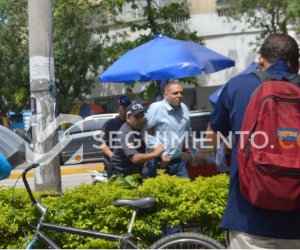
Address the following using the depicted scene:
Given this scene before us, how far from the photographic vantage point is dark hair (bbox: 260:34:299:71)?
313 cm

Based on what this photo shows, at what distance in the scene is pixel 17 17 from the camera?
83.7 feet

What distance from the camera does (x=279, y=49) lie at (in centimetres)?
313

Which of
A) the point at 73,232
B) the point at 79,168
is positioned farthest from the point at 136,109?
the point at 79,168

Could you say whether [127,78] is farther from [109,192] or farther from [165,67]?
[109,192]

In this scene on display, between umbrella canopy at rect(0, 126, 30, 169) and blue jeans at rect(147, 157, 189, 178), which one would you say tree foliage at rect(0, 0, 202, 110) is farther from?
umbrella canopy at rect(0, 126, 30, 169)

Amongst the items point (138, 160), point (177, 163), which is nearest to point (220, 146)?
point (138, 160)

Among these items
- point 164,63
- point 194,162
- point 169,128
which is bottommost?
point 194,162

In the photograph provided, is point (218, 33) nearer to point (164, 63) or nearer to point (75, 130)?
point (75, 130)

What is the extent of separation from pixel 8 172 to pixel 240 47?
88.9 feet

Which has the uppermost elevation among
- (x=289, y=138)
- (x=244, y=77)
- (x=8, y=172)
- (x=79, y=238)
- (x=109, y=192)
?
(x=244, y=77)

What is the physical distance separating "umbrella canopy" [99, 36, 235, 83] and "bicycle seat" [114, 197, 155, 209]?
3303 mm

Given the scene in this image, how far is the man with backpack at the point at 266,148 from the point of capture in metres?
2.73

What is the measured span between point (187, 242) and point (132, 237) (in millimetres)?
399

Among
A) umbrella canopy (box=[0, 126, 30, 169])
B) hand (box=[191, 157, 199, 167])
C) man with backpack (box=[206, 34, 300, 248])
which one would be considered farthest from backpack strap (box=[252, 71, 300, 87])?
hand (box=[191, 157, 199, 167])
